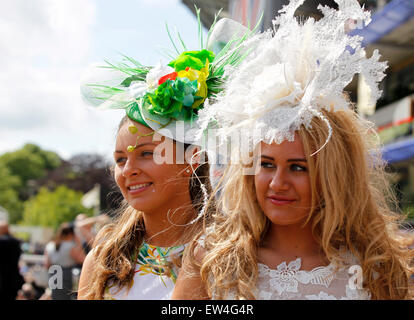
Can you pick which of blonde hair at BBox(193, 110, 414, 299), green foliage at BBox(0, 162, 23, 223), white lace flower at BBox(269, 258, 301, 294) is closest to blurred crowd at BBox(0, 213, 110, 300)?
blonde hair at BBox(193, 110, 414, 299)

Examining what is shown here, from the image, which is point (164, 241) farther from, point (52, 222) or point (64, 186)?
point (64, 186)

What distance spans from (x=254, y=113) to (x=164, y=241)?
80cm

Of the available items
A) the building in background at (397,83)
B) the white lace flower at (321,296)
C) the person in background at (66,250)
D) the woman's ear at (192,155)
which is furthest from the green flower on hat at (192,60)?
the building in background at (397,83)

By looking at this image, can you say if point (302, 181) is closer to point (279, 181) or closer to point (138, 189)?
point (279, 181)

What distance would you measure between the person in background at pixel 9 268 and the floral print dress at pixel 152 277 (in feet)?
8.52

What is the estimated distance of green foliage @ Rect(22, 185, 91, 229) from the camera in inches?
1393

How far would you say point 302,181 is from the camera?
1.96 metres

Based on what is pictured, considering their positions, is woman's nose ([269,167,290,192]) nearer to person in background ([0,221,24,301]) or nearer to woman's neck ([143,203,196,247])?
woman's neck ([143,203,196,247])

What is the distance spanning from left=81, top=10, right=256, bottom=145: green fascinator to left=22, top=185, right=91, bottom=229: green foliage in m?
32.4

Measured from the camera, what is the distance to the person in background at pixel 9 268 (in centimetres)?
461

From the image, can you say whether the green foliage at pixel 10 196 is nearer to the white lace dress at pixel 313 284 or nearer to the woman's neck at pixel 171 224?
the woman's neck at pixel 171 224

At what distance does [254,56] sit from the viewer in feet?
6.79

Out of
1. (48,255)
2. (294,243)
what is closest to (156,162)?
(294,243)
